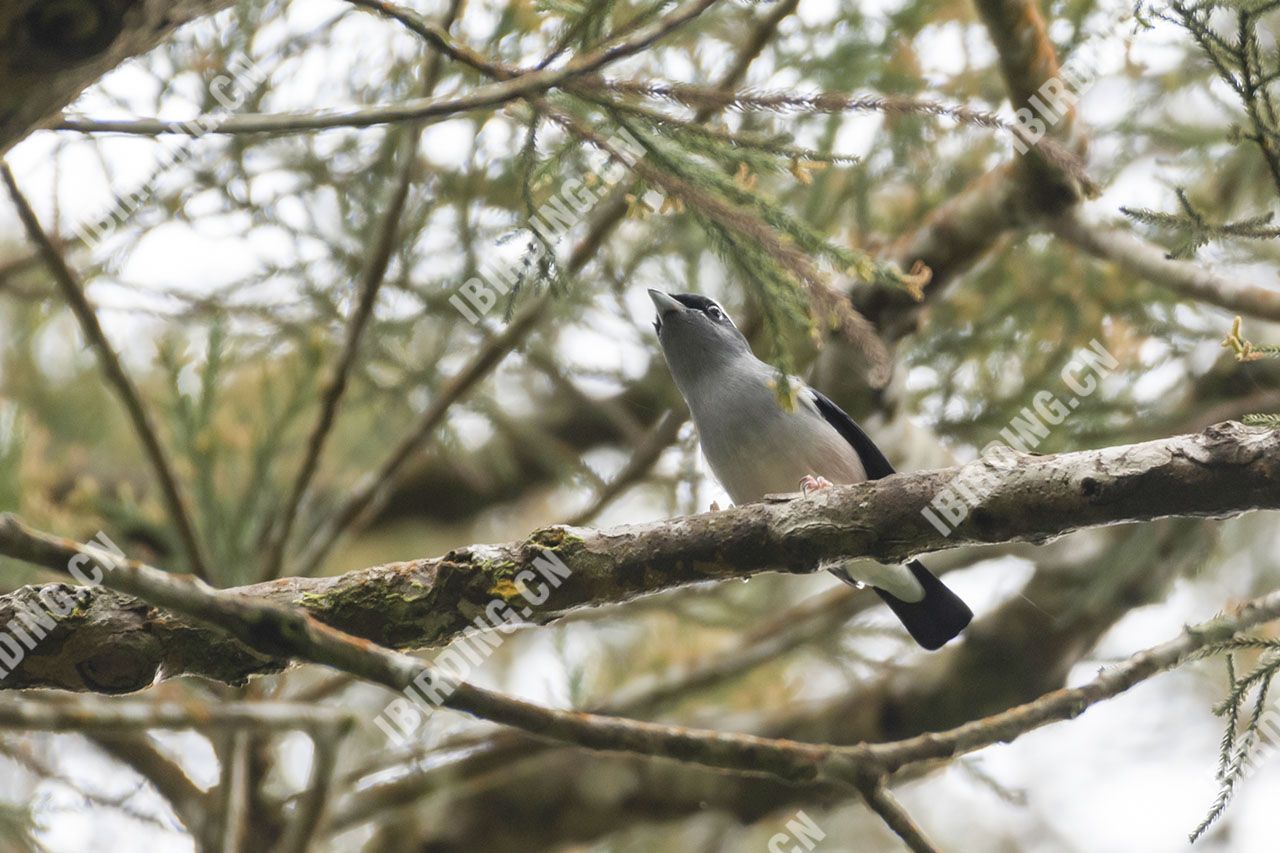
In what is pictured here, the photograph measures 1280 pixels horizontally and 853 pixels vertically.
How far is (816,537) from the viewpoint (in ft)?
8.64

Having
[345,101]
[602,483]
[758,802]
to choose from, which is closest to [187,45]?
[345,101]

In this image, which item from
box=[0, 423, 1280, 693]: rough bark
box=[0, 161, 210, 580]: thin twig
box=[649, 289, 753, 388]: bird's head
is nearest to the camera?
box=[0, 423, 1280, 693]: rough bark

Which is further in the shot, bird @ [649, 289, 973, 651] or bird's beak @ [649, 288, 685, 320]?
bird's beak @ [649, 288, 685, 320]

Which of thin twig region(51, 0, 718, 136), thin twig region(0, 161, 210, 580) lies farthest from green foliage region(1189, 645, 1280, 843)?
thin twig region(0, 161, 210, 580)

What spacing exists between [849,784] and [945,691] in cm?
321

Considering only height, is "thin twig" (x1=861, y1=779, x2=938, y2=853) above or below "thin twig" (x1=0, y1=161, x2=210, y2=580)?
below

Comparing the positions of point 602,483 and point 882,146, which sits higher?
point 882,146

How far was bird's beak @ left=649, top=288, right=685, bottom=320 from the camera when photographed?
485 centimetres

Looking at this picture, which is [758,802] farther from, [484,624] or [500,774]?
[484,624]

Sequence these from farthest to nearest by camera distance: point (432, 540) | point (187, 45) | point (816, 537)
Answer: point (432, 540) < point (187, 45) < point (816, 537)

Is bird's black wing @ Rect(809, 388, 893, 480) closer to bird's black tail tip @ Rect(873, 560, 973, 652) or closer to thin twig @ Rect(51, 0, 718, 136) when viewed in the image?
bird's black tail tip @ Rect(873, 560, 973, 652)

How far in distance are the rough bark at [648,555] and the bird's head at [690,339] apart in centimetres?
213

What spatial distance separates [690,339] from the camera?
4883 mm

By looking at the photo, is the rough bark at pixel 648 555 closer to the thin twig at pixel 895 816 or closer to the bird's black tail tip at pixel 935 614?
the thin twig at pixel 895 816
